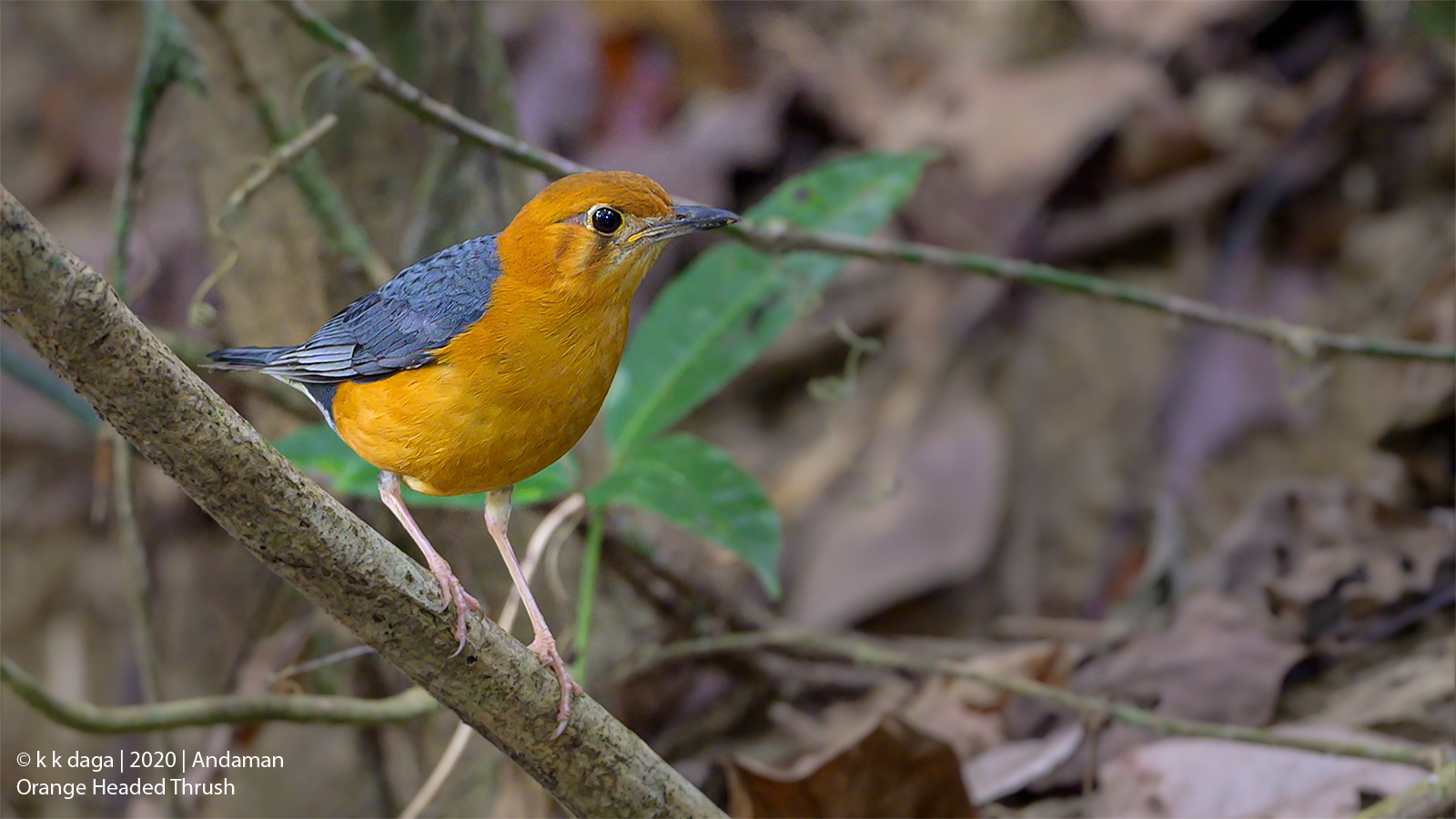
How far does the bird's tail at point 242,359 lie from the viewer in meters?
2.61

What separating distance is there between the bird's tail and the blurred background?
4.33ft

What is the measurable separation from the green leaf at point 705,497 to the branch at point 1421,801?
1.89 m

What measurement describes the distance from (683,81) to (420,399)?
638 cm

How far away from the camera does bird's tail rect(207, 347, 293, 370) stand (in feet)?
8.56

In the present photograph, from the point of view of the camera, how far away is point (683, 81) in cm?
850

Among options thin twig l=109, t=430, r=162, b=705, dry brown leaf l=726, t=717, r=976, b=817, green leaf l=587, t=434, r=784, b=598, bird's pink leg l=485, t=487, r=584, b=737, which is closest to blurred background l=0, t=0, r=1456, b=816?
dry brown leaf l=726, t=717, r=976, b=817

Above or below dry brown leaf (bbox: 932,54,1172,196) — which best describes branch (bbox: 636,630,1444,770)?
below

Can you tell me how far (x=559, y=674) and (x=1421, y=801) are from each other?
259 cm

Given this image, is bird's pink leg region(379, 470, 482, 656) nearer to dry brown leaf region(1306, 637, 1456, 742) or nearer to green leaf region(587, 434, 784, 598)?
green leaf region(587, 434, 784, 598)

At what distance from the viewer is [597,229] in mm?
2686

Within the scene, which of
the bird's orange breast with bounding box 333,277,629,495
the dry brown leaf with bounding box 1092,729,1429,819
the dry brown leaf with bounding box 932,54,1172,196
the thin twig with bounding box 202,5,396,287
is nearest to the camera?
the bird's orange breast with bounding box 333,277,629,495

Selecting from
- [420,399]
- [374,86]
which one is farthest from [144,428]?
[374,86]

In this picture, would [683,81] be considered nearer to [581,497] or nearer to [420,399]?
[581,497]

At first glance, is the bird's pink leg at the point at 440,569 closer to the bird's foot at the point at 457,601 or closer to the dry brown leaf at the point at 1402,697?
the bird's foot at the point at 457,601
